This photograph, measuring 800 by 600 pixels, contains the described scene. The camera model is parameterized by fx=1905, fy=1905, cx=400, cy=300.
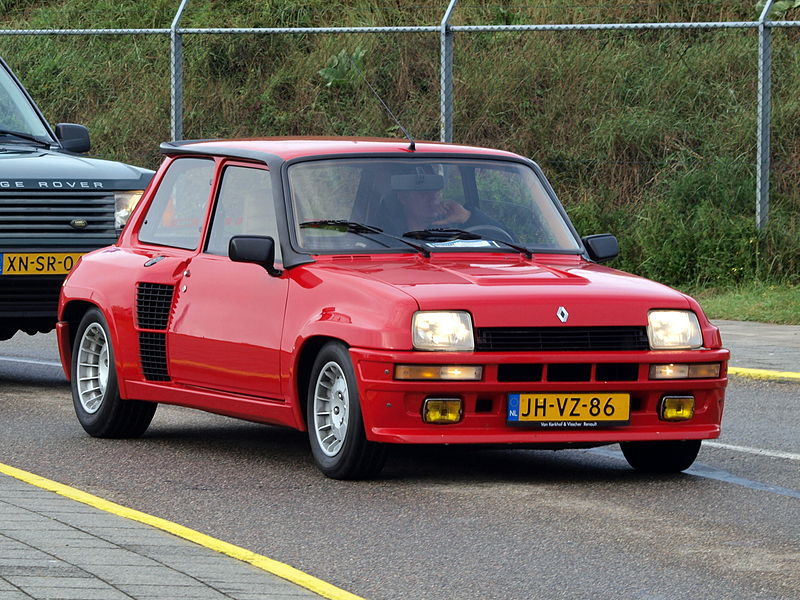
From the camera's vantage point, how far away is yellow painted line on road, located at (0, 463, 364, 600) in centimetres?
607

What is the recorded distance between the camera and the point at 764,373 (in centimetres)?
1303

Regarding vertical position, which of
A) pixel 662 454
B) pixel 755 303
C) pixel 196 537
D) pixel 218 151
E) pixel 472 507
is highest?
pixel 218 151

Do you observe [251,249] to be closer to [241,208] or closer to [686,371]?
[241,208]

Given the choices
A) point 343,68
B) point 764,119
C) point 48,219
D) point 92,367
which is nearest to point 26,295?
point 48,219

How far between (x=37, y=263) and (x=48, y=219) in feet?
1.03

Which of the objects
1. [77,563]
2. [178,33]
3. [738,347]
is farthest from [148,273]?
[178,33]

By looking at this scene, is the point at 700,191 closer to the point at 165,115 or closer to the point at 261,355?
the point at 165,115

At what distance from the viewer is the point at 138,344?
9852mm

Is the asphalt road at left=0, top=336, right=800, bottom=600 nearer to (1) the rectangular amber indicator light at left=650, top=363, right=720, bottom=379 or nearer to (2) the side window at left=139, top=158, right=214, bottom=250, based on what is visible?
(1) the rectangular amber indicator light at left=650, top=363, right=720, bottom=379

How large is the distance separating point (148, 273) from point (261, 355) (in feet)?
3.91

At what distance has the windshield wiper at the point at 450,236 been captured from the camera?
9219 mm

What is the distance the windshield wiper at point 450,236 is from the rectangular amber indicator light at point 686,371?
1.15 metres

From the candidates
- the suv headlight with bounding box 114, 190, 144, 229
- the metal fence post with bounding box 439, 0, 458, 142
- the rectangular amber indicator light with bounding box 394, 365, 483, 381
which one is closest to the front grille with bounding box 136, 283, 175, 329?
the rectangular amber indicator light with bounding box 394, 365, 483, 381

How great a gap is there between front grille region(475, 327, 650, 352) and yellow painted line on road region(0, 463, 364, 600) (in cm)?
173
